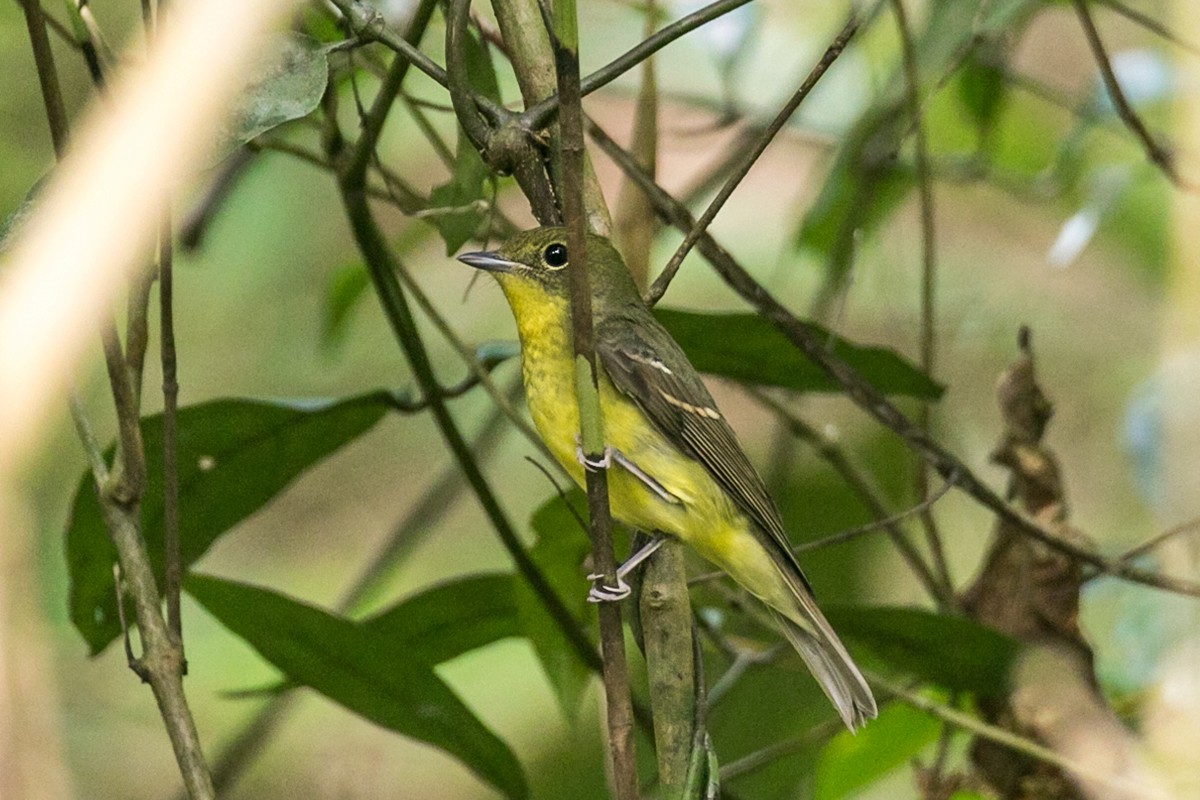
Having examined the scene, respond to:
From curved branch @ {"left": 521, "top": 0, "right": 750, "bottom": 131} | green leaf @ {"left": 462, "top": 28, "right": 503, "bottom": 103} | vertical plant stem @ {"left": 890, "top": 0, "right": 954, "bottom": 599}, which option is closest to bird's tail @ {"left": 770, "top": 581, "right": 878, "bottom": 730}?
vertical plant stem @ {"left": 890, "top": 0, "right": 954, "bottom": 599}

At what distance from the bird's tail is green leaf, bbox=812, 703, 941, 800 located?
41cm

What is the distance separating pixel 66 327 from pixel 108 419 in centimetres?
393

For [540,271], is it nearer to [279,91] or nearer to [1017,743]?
[279,91]

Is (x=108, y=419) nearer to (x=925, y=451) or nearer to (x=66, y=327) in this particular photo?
(x=925, y=451)

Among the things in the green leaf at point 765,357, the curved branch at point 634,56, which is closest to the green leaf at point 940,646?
the green leaf at point 765,357

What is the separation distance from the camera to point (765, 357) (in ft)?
9.01

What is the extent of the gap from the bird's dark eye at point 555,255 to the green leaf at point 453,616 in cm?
65

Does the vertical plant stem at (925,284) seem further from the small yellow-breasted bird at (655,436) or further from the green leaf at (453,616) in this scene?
the green leaf at (453,616)

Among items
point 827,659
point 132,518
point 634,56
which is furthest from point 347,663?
point 634,56

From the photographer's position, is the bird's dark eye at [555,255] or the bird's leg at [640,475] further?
the bird's dark eye at [555,255]

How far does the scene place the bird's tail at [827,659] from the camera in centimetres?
260

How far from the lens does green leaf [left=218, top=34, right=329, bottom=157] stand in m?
1.74

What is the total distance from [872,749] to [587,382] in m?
1.71

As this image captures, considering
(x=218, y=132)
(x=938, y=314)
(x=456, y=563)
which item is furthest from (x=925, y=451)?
(x=456, y=563)
